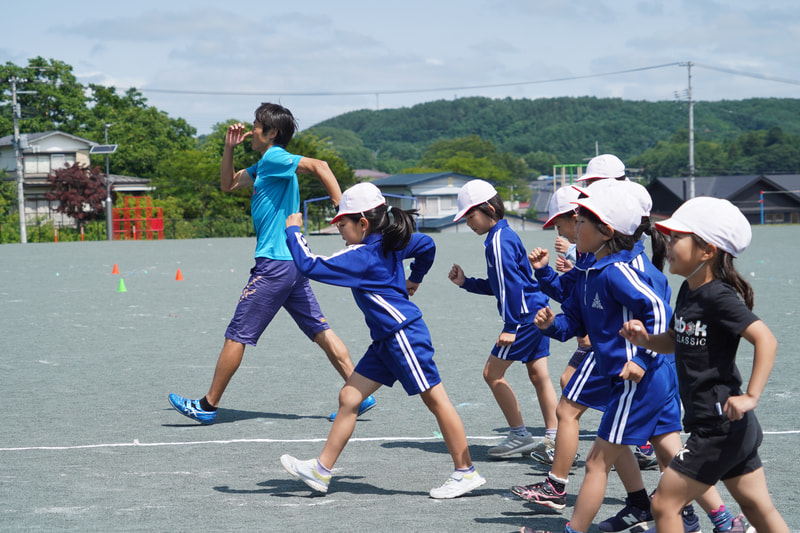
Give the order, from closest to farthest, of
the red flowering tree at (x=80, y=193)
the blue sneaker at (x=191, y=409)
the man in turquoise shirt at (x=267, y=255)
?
the blue sneaker at (x=191, y=409), the man in turquoise shirt at (x=267, y=255), the red flowering tree at (x=80, y=193)

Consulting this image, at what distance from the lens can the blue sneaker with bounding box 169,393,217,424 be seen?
240 inches

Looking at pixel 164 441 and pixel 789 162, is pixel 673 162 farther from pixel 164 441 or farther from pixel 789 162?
pixel 164 441

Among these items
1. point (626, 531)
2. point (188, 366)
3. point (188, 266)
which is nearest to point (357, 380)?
point (626, 531)

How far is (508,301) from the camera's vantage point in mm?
5102

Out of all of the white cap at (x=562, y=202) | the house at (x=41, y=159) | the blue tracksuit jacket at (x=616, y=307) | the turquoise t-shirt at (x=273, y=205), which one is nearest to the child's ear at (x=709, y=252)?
the blue tracksuit jacket at (x=616, y=307)

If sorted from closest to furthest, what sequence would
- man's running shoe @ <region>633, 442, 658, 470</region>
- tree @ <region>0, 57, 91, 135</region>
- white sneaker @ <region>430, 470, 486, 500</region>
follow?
white sneaker @ <region>430, 470, 486, 500</region> < man's running shoe @ <region>633, 442, 658, 470</region> < tree @ <region>0, 57, 91, 135</region>

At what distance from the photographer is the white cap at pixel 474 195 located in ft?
17.3

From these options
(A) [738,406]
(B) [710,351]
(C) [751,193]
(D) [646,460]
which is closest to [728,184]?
(C) [751,193]

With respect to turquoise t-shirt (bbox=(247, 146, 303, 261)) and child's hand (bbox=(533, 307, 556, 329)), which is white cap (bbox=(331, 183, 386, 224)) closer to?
child's hand (bbox=(533, 307, 556, 329))

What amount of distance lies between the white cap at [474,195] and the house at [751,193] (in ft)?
248

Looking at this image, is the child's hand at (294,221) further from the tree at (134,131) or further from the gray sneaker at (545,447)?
the tree at (134,131)

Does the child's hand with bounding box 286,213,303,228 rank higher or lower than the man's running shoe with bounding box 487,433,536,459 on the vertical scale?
higher

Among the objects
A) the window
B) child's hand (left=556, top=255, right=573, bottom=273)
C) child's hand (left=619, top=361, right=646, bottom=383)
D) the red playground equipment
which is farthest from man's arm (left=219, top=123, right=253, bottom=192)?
the window

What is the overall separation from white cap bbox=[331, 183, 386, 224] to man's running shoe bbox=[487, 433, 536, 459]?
1.66m
